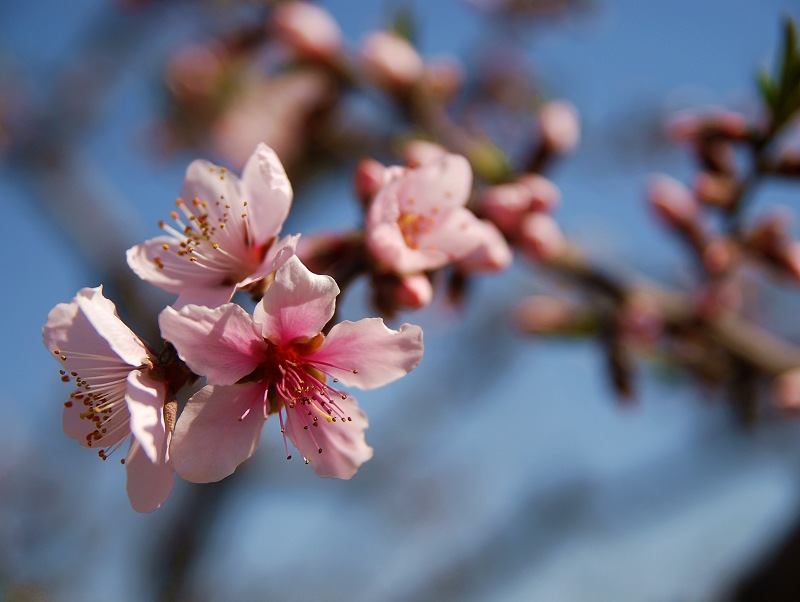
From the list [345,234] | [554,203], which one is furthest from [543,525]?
[345,234]

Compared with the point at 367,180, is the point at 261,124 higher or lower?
lower

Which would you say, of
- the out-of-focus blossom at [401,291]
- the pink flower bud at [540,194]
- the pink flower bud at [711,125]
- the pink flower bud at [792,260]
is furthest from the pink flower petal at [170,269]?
the pink flower bud at [792,260]

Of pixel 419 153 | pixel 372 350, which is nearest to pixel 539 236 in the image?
pixel 419 153

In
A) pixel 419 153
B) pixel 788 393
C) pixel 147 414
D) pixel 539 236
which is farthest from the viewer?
pixel 788 393

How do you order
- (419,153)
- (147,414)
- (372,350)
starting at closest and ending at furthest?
1. (147,414)
2. (372,350)
3. (419,153)

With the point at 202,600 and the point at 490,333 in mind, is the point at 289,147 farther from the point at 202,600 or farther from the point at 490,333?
the point at 202,600

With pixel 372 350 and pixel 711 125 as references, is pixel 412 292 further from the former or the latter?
pixel 711 125
